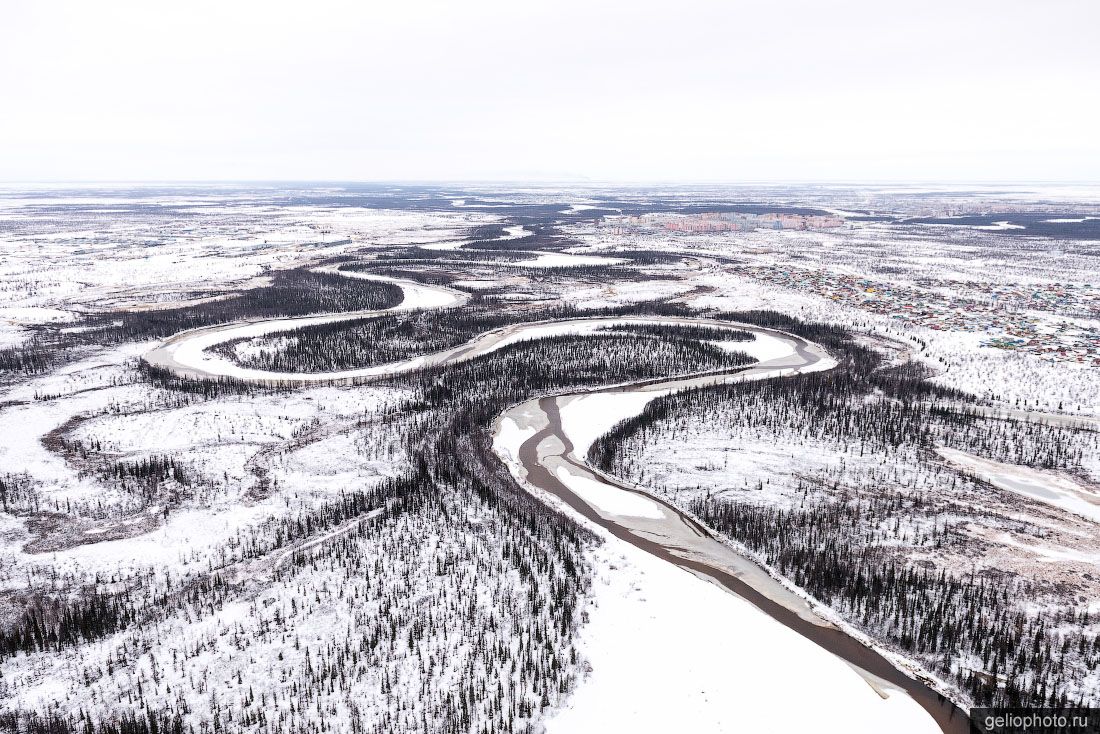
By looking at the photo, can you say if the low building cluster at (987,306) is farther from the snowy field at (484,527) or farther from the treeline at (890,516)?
the treeline at (890,516)

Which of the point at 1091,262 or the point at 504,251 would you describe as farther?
the point at 504,251

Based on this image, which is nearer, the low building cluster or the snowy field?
the snowy field

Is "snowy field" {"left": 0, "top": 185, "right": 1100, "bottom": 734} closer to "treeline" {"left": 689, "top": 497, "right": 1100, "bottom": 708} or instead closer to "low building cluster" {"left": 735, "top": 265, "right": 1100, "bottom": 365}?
"treeline" {"left": 689, "top": 497, "right": 1100, "bottom": 708}

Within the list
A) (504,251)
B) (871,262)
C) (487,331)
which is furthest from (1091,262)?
(487,331)

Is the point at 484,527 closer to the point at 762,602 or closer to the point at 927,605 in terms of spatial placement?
the point at 762,602

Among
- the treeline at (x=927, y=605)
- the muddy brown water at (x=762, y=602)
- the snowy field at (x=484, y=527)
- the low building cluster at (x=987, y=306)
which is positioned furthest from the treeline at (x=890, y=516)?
the low building cluster at (x=987, y=306)

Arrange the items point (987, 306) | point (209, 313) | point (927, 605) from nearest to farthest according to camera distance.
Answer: point (927, 605), point (209, 313), point (987, 306)

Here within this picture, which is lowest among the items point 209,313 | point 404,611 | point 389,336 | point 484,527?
point 404,611

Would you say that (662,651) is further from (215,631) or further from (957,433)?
(957,433)

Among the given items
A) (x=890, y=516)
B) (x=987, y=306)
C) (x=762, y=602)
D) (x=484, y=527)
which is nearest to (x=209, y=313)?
(x=484, y=527)

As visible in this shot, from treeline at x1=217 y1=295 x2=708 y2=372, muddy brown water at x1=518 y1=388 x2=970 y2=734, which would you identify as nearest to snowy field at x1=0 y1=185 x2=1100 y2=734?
muddy brown water at x1=518 y1=388 x2=970 y2=734

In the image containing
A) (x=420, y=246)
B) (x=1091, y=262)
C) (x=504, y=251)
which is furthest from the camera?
(x=420, y=246)
